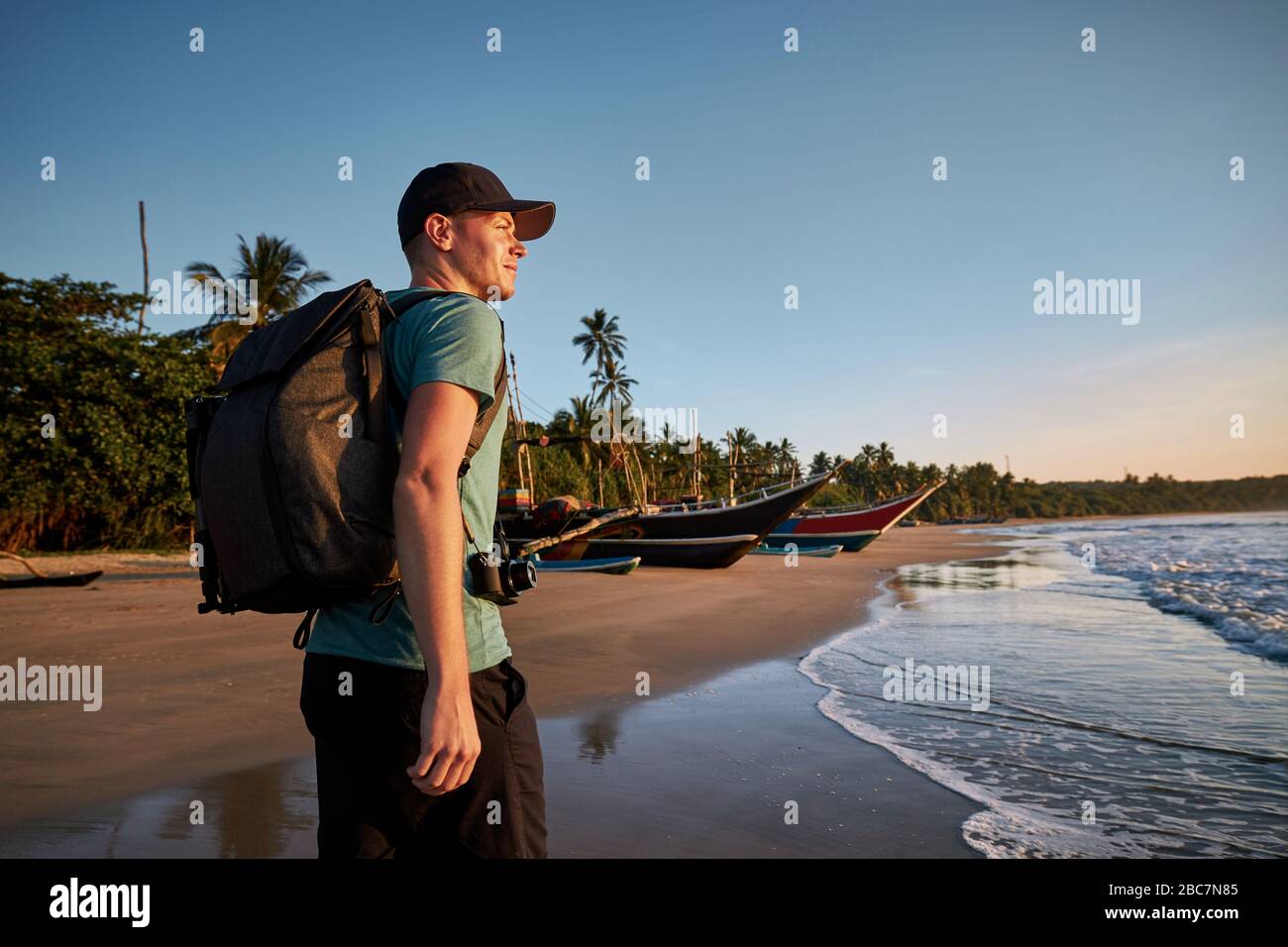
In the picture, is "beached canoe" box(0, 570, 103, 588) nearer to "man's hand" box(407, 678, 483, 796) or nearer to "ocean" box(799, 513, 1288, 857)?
"ocean" box(799, 513, 1288, 857)

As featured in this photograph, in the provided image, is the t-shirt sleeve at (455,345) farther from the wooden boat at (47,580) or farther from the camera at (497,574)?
the wooden boat at (47,580)

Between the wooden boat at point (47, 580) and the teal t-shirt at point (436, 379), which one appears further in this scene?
the wooden boat at point (47, 580)

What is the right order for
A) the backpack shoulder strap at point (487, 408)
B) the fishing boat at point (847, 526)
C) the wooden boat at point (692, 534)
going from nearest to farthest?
1. the backpack shoulder strap at point (487, 408)
2. the wooden boat at point (692, 534)
3. the fishing boat at point (847, 526)

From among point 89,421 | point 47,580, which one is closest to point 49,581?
point 47,580

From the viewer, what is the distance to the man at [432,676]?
3.81 ft

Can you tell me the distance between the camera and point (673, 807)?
12.5 feet

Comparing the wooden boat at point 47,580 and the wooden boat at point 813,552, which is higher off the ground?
the wooden boat at point 47,580

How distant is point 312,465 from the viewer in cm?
120

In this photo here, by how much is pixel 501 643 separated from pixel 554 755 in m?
3.62

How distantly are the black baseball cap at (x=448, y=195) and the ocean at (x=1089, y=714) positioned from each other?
3.58 metres

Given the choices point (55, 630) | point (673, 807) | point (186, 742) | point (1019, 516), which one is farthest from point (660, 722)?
point (1019, 516)

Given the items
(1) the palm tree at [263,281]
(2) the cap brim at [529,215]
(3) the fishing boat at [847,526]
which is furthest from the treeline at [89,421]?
(3) the fishing boat at [847,526]

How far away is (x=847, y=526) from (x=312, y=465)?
42395 millimetres

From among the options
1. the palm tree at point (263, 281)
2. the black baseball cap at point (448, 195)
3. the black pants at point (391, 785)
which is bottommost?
the black pants at point (391, 785)
